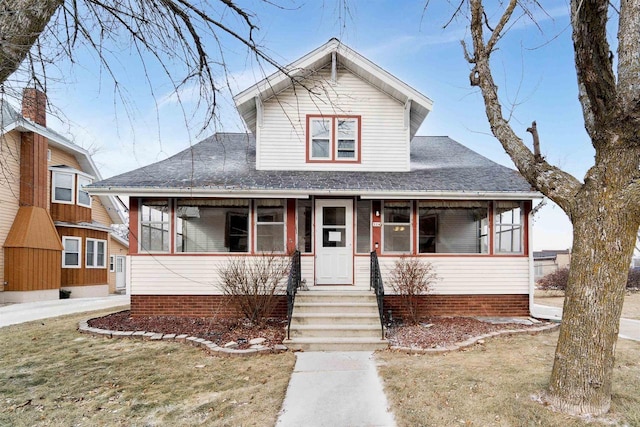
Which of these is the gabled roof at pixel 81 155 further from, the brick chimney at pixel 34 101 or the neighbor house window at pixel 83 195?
the brick chimney at pixel 34 101

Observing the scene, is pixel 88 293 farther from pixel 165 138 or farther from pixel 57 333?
pixel 165 138

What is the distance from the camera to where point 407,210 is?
9391 millimetres

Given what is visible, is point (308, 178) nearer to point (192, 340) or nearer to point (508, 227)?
point (192, 340)

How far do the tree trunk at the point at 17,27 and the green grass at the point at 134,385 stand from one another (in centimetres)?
342

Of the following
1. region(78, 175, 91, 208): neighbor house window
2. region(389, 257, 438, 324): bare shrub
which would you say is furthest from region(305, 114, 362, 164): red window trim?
region(78, 175, 91, 208): neighbor house window

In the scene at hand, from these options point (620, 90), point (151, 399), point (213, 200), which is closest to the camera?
point (620, 90)

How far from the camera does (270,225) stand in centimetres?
937

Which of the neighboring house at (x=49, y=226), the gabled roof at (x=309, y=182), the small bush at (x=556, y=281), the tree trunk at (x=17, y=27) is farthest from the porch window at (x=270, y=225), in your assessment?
the small bush at (x=556, y=281)

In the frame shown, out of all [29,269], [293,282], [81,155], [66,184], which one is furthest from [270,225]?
[81,155]

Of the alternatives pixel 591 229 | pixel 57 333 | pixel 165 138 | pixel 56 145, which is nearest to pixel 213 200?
pixel 57 333

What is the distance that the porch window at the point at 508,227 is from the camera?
9.36m

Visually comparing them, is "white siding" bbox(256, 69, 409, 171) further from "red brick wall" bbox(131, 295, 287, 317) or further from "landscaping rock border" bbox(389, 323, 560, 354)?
"landscaping rock border" bbox(389, 323, 560, 354)

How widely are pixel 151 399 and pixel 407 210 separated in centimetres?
670

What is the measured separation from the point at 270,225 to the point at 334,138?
2.87m
